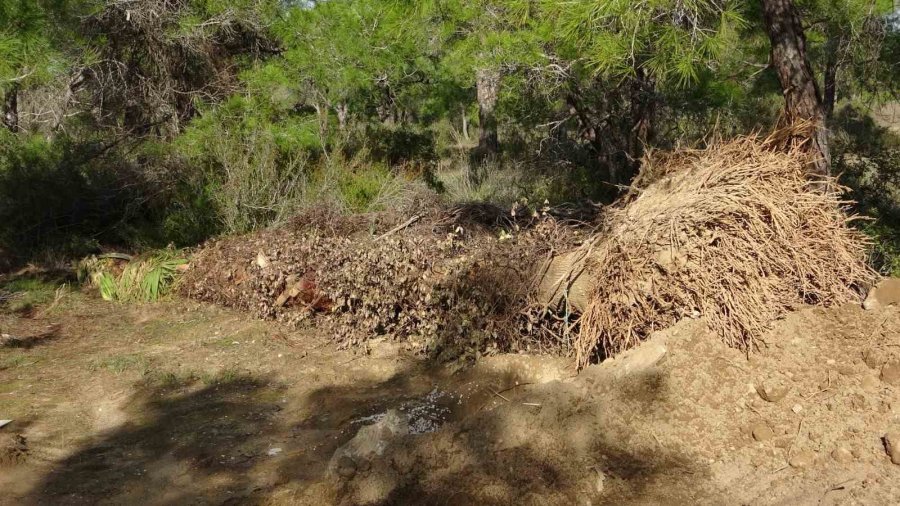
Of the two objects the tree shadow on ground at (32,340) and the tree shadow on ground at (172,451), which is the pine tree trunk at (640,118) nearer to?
the tree shadow on ground at (172,451)

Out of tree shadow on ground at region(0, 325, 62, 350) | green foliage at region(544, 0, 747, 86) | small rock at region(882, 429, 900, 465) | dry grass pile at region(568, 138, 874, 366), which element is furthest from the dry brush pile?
tree shadow on ground at region(0, 325, 62, 350)

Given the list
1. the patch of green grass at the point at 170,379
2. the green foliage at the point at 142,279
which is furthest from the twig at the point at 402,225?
the green foliage at the point at 142,279

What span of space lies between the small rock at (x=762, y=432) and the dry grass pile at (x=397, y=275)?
2.32 meters

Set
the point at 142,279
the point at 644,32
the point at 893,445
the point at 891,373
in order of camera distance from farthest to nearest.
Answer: the point at 142,279 < the point at 644,32 < the point at 891,373 < the point at 893,445

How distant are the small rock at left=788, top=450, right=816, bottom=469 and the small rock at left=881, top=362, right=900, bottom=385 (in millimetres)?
664

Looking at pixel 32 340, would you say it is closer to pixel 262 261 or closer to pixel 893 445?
pixel 262 261

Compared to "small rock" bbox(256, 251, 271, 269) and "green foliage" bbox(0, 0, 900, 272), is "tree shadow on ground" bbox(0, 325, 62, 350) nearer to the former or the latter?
"green foliage" bbox(0, 0, 900, 272)

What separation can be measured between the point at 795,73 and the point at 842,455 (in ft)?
11.1

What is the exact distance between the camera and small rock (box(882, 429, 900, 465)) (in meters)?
3.64

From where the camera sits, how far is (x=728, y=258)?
4707mm

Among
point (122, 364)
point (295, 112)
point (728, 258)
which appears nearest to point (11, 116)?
point (295, 112)

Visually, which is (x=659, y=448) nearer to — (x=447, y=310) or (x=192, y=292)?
(x=447, y=310)

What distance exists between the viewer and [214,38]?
470 inches

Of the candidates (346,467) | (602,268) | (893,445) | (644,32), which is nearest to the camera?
(893,445)
